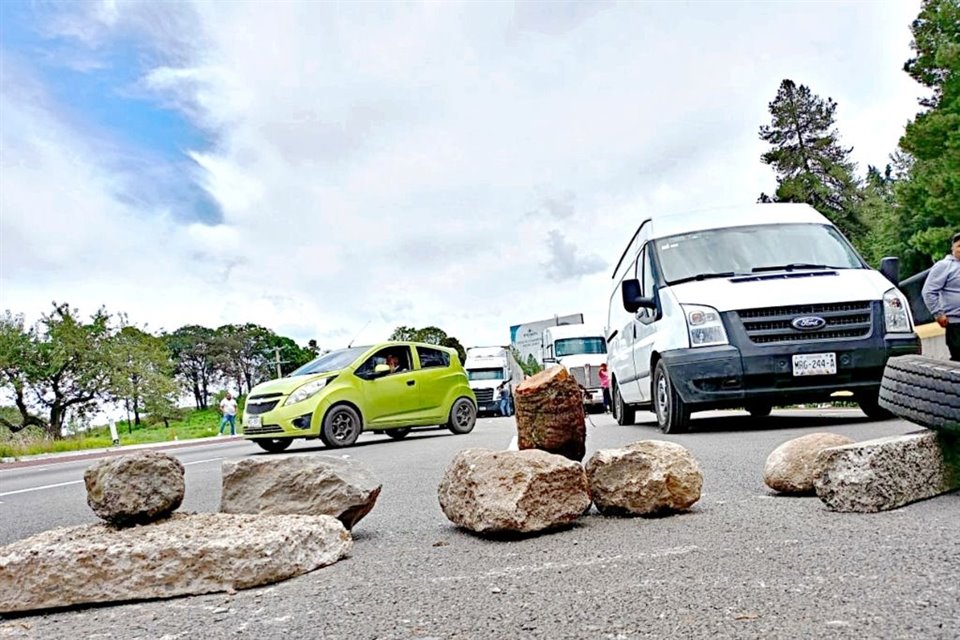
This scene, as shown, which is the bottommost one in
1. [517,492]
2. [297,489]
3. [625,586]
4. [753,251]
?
[625,586]

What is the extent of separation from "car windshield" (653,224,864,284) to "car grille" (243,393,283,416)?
5995 millimetres

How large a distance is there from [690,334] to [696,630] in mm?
5969

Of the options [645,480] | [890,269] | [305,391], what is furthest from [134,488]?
[305,391]

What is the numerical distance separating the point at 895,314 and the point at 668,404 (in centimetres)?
229

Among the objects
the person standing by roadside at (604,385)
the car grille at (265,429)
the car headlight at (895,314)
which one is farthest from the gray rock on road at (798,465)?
the person standing by roadside at (604,385)

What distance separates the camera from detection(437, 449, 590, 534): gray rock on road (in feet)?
11.5

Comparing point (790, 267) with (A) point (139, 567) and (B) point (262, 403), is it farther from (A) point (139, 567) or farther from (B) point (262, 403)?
(B) point (262, 403)

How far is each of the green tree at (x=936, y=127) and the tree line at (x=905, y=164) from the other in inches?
1.4

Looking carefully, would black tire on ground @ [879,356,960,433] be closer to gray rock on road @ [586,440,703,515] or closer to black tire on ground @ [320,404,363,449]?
gray rock on road @ [586,440,703,515]

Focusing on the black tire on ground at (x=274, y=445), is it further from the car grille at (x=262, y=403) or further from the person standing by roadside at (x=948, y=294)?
the person standing by roadside at (x=948, y=294)

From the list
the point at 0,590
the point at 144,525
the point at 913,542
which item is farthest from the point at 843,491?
the point at 0,590

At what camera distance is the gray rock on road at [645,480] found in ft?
12.4

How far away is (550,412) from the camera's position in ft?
13.7

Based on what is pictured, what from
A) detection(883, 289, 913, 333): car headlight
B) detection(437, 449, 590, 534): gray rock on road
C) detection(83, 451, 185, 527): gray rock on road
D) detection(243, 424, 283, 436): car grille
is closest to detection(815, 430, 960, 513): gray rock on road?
detection(437, 449, 590, 534): gray rock on road
